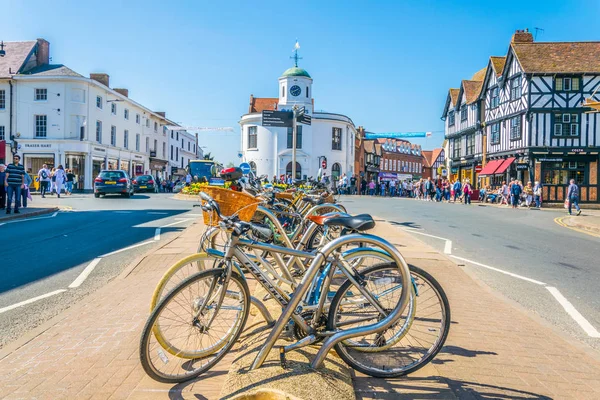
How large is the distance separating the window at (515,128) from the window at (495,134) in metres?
2.06

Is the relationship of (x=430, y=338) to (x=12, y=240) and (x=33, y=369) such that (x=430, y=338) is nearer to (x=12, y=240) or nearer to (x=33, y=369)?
(x=33, y=369)

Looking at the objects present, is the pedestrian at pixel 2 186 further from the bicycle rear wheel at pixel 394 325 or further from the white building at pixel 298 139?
the white building at pixel 298 139

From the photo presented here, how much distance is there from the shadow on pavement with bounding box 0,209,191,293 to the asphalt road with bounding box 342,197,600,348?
19.6ft

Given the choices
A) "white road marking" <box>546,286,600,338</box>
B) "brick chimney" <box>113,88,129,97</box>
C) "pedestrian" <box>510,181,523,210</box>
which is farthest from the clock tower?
"white road marking" <box>546,286,600,338</box>

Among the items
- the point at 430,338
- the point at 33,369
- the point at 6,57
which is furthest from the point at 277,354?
the point at 6,57

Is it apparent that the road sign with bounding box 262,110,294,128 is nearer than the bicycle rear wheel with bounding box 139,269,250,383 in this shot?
No

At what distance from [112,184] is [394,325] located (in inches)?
904

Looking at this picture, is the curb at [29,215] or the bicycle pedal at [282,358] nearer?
the bicycle pedal at [282,358]

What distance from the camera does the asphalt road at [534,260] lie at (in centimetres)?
540

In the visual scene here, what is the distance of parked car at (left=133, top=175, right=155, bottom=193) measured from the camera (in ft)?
118

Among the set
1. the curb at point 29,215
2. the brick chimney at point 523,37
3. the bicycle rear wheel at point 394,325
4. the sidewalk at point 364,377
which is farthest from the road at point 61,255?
the brick chimney at point 523,37

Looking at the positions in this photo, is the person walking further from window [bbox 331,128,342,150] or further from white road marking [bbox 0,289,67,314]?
window [bbox 331,128,342,150]

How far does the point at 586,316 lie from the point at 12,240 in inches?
371

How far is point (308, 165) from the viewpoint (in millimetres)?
49781
